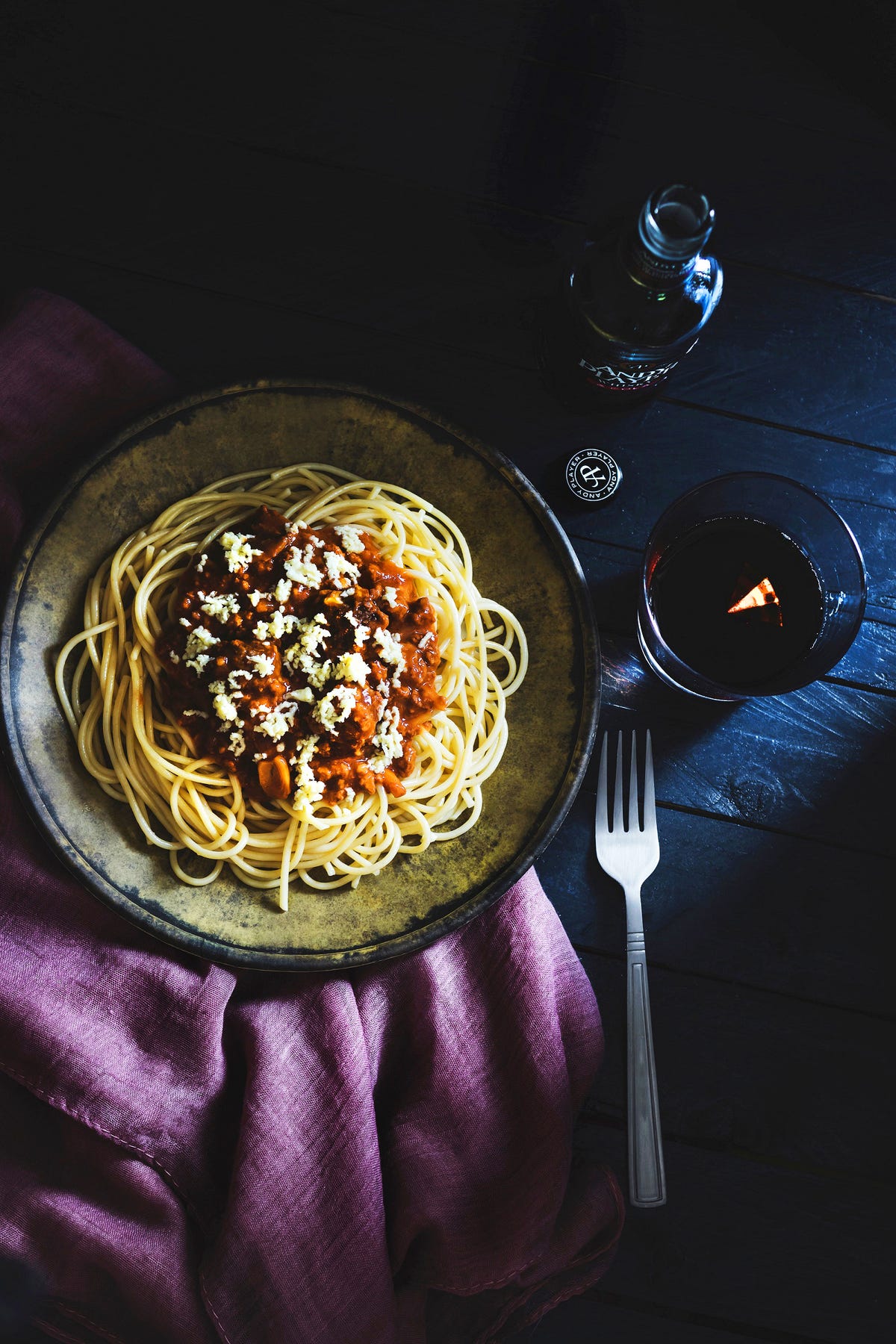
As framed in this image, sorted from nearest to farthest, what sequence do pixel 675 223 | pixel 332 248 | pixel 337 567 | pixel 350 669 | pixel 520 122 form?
pixel 675 223 → pixel 350 669 → pixel 337 567 → pixel 332 248 → pixel 520 122

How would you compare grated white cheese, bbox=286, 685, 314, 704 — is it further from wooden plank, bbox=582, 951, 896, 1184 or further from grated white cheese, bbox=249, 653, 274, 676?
wooden plank, bbox=582, 951, 896, 1184

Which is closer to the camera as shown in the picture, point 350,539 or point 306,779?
point 306,779

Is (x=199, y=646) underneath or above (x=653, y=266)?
underneath

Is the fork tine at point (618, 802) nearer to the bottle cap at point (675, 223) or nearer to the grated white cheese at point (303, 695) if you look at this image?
the grated white cheese at point (303, 695)

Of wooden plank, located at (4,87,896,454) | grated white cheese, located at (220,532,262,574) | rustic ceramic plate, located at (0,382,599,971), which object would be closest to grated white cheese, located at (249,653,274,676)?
grated white cheese, located at (220,532,262,574)

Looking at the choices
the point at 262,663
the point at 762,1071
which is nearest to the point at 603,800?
the point at 762,1071

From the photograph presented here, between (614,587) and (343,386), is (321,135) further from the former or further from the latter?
(614,587)

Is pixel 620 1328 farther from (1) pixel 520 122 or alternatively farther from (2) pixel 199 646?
(1) pixel 520 122
